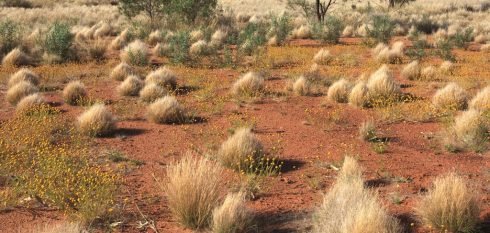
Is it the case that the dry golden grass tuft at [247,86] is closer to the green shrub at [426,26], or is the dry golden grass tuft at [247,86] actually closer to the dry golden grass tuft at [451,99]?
the dry golden grass tuft at [451,99]

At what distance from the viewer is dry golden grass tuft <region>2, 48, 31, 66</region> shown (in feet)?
56.6

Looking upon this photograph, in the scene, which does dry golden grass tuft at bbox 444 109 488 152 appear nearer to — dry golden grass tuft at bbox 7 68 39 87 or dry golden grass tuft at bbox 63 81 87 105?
dry golden grass tuft at bbox 63 81 87 105

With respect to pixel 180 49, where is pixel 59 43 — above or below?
above

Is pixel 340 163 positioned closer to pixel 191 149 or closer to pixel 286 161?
pixel 286 161

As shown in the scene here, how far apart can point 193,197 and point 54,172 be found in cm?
244

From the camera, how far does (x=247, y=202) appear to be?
6.16 m

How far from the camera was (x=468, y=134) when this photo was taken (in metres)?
8.59

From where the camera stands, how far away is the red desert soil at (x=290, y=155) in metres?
5.81

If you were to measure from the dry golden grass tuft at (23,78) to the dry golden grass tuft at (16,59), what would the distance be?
3.88 metres

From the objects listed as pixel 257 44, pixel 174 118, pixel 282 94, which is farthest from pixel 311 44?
pixel 174 118

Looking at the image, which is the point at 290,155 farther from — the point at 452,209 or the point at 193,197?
the point at 452,209

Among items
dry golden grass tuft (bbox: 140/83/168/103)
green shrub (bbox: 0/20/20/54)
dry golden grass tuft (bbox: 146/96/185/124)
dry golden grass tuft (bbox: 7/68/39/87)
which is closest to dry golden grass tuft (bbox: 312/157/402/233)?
dry golden grass tuft (bbox: 146/96/185/124)

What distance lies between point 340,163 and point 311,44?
1745cm

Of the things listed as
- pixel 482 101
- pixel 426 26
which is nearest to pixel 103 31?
pixel 426 26
